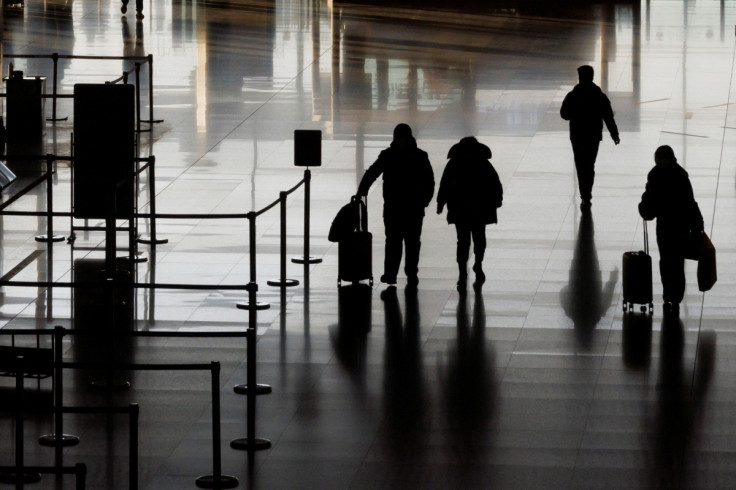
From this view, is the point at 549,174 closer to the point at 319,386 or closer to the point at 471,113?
the point at 471,113

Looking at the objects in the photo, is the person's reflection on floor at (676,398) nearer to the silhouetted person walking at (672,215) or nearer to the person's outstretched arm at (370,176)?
the silhouetted person walking at (672,215)

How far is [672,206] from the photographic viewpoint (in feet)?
44.8

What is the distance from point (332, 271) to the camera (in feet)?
50.3

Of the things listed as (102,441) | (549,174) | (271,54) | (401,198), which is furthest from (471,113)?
(102,441)

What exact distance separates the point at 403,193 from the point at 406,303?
1.14 m

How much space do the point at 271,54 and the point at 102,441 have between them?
2216cm

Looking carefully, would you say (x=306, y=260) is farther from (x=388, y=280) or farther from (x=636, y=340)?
(x=636, y=340)

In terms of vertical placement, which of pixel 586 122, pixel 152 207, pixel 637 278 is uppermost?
pixel 586 122

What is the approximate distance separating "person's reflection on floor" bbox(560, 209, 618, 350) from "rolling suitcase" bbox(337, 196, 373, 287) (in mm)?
1824

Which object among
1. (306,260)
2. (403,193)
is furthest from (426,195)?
(306,260)

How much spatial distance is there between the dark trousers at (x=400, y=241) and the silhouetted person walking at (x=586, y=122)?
13.1ft

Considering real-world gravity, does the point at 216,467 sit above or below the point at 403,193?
below

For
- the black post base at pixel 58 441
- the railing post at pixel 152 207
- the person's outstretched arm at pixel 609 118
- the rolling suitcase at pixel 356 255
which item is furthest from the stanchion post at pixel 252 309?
the person's outstretched arm at pixel 609 118

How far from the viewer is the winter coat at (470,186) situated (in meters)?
14.5
